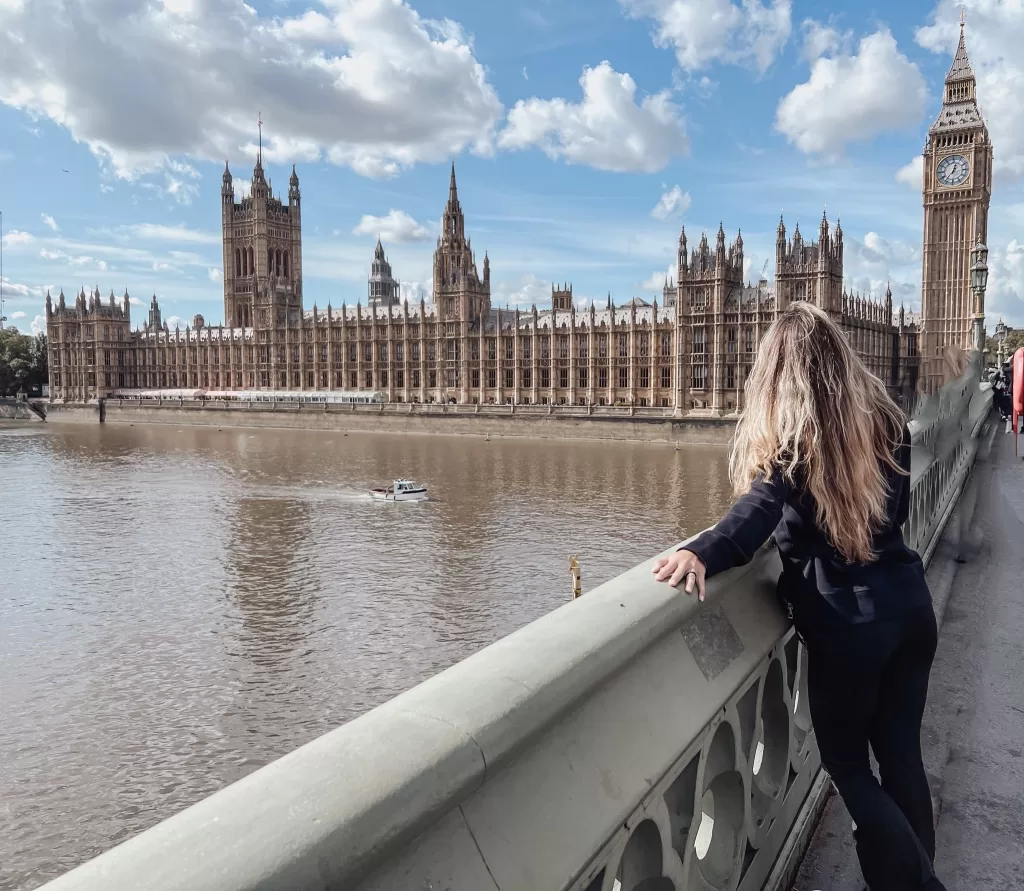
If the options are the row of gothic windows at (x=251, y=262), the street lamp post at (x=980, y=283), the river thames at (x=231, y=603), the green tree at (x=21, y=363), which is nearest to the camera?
the river thames at (x=231, y=603)

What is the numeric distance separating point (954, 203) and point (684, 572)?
75917 mm

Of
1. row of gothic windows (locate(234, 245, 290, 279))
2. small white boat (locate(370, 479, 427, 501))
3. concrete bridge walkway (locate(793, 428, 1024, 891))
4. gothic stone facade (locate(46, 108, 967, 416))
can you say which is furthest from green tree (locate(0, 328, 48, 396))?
concrete bridge walkway (locate(793, 428, 1024, 891))

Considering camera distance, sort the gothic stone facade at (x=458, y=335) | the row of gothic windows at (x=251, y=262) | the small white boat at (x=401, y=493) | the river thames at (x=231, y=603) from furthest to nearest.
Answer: the row of gothic windows at (x=251, y=262) < the gothic stone facade at (x=458, y=335) < the small white boat at (x=401, y=493) < the river thames at (x=231, y=603)

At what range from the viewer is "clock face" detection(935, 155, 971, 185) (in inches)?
2615

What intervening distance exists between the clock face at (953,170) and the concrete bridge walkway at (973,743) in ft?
236

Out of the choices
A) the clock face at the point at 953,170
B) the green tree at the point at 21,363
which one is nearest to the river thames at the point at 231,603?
the clock face at the point at 953,170

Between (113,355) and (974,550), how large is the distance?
109 meters

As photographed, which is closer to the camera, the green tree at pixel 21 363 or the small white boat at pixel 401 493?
the small white boat at pixel 401 493

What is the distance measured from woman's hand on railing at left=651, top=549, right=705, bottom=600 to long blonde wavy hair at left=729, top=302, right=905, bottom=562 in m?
0.42

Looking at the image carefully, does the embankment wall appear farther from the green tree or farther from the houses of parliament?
the green tree

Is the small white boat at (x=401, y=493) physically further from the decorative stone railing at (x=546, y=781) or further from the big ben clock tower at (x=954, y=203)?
the big ben clock tower at (x=954, y=203)

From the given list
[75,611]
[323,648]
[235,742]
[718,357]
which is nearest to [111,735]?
[235,742]

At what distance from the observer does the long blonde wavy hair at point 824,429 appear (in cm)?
223

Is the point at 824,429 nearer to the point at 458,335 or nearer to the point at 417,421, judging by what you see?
the point at 417,421
